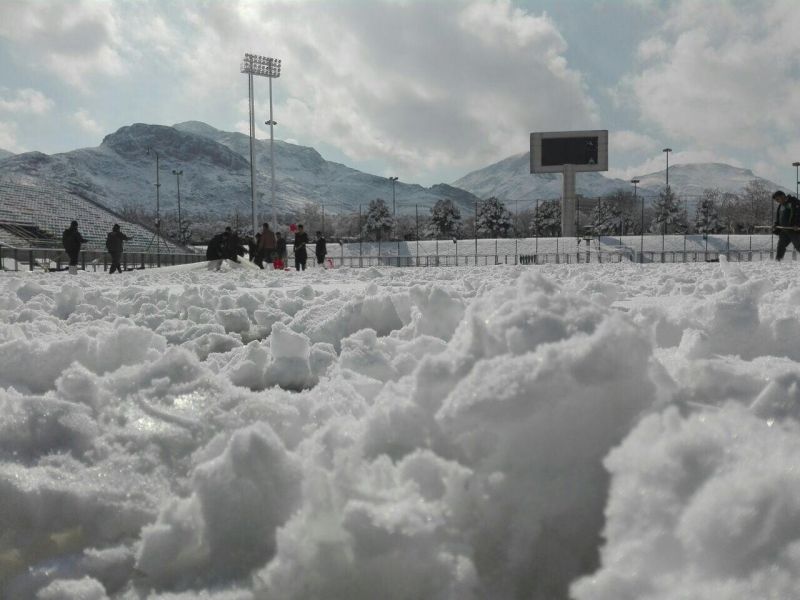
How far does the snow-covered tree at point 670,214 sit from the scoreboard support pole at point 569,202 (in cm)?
2417

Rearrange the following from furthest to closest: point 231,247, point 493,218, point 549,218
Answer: point 549,218 → point 493,218 → point 231,247

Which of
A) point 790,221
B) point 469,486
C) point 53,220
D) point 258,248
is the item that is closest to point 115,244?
point 258,248

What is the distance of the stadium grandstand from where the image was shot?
142 ft

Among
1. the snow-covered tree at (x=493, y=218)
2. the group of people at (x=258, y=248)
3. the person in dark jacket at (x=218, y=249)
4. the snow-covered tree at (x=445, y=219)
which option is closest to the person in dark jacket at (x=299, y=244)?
the group of people at (x=258, y=248)

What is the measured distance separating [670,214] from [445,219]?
2668cm

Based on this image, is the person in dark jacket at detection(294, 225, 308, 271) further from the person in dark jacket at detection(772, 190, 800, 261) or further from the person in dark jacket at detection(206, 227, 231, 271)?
the person in dark jacket at detection(772, 190, 800, 261)

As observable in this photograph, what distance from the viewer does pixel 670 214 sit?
7944 cm

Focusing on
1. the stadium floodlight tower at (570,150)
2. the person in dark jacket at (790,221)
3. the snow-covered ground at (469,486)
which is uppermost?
the stadium floodlight tower at (570,150)

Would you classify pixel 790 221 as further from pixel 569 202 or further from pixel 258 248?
pixel 569 202

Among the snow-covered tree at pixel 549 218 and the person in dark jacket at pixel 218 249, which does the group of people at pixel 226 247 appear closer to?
the person in dark jacket at pixel 218 249

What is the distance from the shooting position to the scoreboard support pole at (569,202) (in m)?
56.8

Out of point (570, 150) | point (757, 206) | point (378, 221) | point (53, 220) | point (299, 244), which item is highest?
point (570, 150)

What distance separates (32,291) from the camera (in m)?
6.07

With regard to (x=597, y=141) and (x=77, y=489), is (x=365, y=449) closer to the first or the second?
(x=77, y=489)
